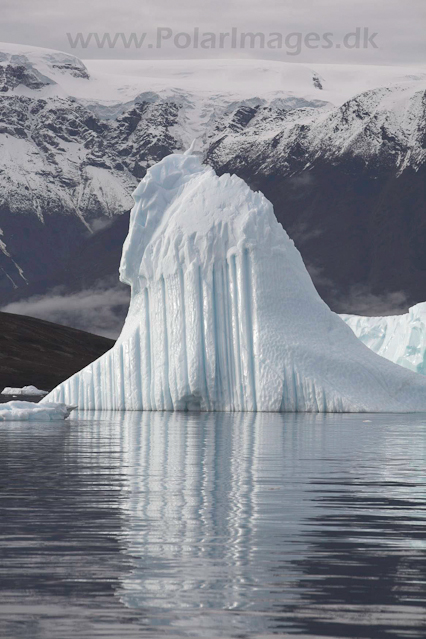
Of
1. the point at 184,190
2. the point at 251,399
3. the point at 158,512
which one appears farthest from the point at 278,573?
the point at 184,190

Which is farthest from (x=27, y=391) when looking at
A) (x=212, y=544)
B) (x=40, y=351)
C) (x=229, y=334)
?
(x=212, y=544)

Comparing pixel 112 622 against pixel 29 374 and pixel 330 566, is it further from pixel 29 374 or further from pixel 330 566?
pixel 29 374

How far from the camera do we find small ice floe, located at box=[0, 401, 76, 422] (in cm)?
3853

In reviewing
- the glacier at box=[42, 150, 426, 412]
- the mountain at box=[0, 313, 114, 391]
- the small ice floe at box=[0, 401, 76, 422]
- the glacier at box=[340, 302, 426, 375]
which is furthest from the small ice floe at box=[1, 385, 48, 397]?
the small ice floe at box=[0, 401, 76, 422]

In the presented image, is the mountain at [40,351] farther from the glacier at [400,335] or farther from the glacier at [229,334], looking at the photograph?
the glacier at [229,334]

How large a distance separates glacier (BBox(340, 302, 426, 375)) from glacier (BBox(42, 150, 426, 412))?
15087 mm

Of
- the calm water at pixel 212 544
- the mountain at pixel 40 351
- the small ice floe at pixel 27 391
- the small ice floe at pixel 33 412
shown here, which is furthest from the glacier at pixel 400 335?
the mountain at pixel 40 351

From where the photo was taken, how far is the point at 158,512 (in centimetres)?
1450

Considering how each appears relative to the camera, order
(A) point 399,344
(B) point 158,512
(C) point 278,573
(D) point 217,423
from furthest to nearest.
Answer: (A) point 399,344
(D) point 217,423
(B) point 158,512
(C) point 278,573

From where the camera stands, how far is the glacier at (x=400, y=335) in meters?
57.6

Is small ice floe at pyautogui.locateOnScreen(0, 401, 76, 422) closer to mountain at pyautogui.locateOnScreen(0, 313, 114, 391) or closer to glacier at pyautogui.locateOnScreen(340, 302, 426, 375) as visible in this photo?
glacier at pyautogui.locateOnScreen(340, 302, 426, 375)

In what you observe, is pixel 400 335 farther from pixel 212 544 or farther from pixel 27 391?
pixel 212 544

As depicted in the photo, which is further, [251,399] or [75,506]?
[251,399]

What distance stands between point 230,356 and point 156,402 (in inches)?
127
